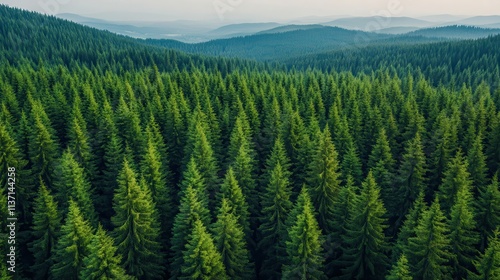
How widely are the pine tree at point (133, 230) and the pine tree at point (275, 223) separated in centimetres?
1026

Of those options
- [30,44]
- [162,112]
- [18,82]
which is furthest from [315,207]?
[30,44]

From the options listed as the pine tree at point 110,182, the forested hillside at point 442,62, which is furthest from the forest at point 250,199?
the forested hillside at point 442,62

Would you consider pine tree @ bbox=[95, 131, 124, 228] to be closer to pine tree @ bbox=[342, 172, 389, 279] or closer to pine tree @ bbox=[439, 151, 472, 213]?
pine tree @ bbox=[342, 172, 389, 279]

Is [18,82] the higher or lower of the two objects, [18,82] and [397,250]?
the higher

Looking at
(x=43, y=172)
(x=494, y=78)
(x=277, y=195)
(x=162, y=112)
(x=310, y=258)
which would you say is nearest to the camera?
(x=310, y=258)

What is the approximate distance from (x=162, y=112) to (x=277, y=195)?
33.6 metres

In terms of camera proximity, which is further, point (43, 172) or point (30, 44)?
point (30, 44)

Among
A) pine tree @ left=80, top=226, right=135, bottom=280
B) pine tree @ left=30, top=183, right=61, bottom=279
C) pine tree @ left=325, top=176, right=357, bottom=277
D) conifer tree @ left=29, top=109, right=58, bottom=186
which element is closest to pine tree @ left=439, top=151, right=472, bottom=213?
pine tree @ left=325, top=176, right=357, bottom=277

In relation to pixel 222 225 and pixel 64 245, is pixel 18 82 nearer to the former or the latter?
pixel 64 245

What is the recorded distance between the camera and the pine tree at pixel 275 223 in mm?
34312

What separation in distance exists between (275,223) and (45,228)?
801 inches

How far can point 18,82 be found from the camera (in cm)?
7662

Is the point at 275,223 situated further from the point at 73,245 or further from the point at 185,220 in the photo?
the point at 73,245

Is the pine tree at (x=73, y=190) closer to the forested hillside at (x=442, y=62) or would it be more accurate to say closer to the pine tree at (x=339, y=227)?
the pine tree at (x=339, y=227)
